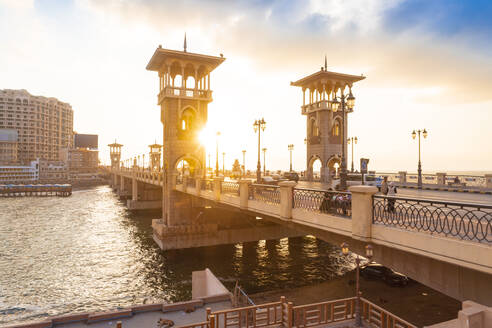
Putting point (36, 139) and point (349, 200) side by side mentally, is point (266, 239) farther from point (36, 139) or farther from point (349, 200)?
point (36, 139)

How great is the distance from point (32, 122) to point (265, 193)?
16755cm

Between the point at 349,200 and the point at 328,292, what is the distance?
1201 centimetres

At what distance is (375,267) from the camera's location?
22484 millimetres

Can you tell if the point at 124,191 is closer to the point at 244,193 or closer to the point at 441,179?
the point at 244,193

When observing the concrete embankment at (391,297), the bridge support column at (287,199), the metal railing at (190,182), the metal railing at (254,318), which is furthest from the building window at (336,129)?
the metal railing at (254,318)

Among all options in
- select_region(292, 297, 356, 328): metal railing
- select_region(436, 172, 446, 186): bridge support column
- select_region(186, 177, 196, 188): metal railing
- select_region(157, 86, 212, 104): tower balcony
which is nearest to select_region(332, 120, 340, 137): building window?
select_region(436, 172, 446, 186): bridge support column

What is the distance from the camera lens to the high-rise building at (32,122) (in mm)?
140625

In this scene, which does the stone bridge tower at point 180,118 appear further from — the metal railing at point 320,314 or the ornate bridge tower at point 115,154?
the ornate bridge tower at point 115,154

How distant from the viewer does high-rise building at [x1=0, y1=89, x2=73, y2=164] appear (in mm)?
140625

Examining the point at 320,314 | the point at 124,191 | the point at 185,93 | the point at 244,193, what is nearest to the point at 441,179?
Result: the point at 244,193

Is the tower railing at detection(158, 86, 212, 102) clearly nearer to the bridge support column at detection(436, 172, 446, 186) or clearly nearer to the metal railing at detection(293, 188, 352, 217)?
the metal railing at detection(293, 188, 352, 217)

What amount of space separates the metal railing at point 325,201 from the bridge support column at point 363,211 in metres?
0.84

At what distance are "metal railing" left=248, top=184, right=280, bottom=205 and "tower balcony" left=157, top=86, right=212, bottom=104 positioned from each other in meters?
19.0

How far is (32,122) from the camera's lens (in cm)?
14612
